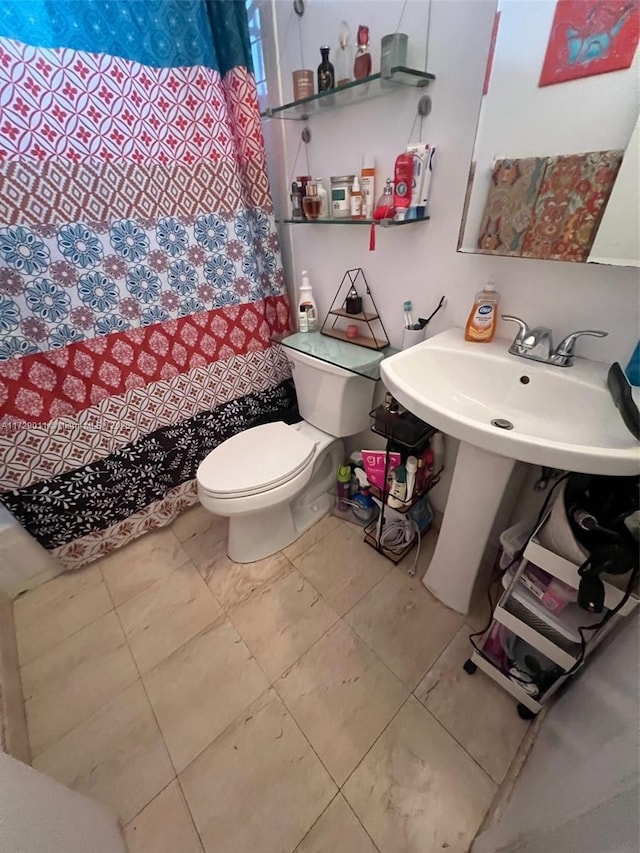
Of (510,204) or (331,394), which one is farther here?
(331,394)

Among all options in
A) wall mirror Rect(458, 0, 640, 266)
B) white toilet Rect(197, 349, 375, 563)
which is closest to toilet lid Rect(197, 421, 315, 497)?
white toilet Rect(197, 349, 375, 563)

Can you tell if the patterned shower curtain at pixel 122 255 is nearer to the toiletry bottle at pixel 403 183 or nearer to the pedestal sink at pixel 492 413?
the toiletry bottle at pixel 403 183

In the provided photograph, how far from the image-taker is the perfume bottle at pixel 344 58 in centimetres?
99

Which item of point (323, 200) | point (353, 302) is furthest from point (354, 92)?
point (353, 302)

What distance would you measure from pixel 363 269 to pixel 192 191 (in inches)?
25.8

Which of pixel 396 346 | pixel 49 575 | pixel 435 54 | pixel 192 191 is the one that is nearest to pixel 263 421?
pixel 396 346

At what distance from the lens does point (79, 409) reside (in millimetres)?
1206

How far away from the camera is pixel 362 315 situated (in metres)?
1.31

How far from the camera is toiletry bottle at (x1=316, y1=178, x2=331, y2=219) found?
3.99ft

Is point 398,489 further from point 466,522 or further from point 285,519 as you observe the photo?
point 285,519

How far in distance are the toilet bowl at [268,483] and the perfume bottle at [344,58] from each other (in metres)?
1.14

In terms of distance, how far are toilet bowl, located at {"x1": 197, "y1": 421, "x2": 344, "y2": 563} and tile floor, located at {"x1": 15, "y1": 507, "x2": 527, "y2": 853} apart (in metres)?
0.12

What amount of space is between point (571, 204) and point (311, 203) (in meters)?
0.80

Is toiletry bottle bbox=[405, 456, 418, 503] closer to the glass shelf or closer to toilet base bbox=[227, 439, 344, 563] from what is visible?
toilet base bbox=[227, 439, 344, 563]
